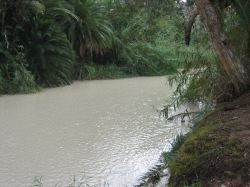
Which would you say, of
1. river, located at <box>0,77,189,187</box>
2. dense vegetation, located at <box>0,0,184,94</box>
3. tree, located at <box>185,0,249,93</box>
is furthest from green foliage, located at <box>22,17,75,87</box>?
tree, located at <box>185,0,249,93</box>

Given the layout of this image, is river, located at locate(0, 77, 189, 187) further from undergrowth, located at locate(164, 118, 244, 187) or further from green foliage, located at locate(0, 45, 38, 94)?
undergrowth, located at locate(164, 118, 244, 187)

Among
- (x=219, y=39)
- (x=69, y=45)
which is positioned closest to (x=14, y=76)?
(x=69, y=45)

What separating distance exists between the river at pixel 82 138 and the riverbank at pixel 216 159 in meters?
1.27

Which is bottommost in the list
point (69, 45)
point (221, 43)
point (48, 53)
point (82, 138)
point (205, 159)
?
point (82, 138)

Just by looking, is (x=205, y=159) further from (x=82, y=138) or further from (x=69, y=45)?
(x=69, y=45)

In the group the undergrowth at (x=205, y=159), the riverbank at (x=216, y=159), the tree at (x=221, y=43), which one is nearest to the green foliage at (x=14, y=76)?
the tree at (x=221, y=43)

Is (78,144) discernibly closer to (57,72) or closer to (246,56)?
(246,56)

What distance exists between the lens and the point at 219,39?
4965 mm

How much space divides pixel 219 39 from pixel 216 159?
1.89 m

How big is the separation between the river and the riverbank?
4.18 ft

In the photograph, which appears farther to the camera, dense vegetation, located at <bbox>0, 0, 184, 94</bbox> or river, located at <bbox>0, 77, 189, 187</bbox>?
dense vegetation, located at <bbox>0, 0, 184, 94</bbox>

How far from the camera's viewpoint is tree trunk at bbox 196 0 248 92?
4969mm

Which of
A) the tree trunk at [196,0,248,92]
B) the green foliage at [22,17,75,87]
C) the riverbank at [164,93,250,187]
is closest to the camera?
the riverbank at [164,93,250,187]

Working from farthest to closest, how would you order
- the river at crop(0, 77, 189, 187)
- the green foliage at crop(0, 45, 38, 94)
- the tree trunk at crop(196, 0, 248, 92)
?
the green foliage at crop(0, 45, 38, 94)
the river at crop(0, 77, 189, 187)
the tree trunk at crop(196, 0, 248, 92)
